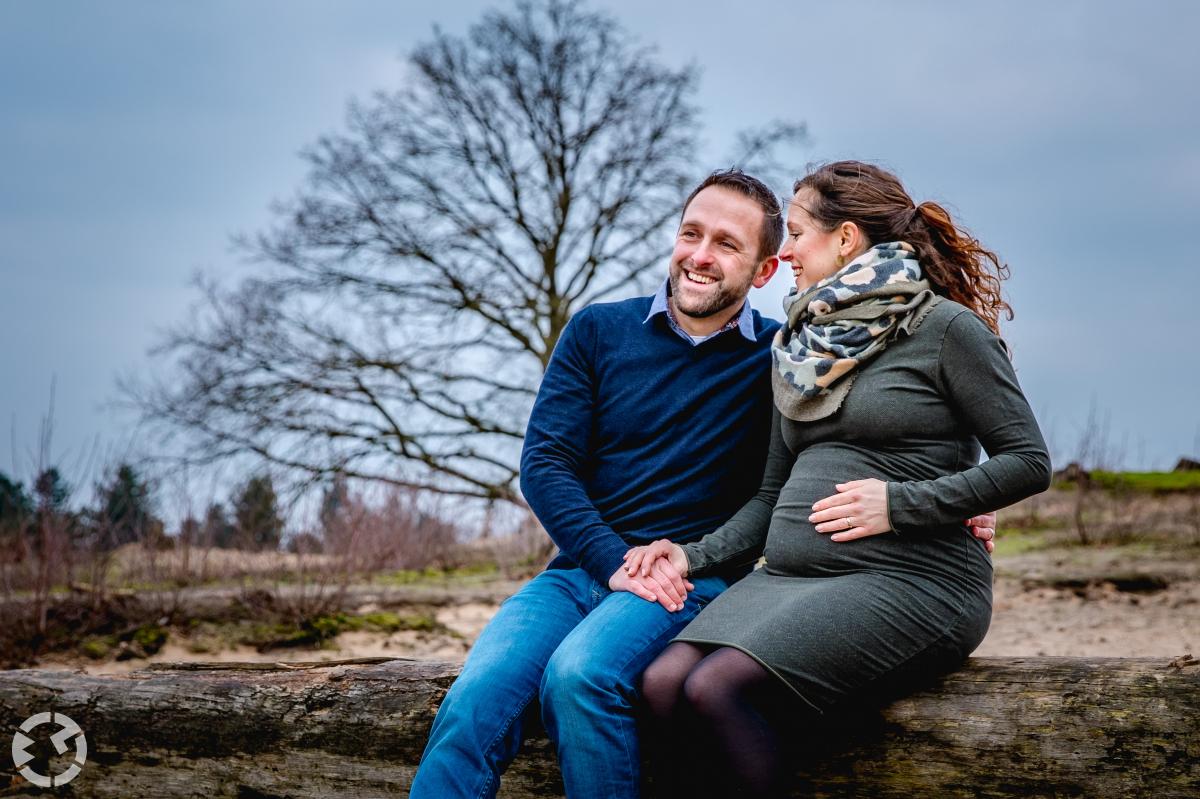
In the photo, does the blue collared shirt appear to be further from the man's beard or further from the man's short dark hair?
the man's short dark hair

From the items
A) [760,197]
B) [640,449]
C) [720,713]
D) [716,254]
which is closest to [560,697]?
[720,713]

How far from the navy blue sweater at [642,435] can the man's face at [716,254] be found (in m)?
0.12

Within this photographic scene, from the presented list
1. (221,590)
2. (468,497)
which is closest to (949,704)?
(221,590)

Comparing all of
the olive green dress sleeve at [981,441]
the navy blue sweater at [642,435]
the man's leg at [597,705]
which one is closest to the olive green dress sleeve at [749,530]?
the navy blue sweater at [642,435]

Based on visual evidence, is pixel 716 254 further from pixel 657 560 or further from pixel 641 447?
pixel 657 560

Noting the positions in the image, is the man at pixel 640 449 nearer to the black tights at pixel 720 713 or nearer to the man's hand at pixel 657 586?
the man's hand at pixel 657 586

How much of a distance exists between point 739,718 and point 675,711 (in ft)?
0.64

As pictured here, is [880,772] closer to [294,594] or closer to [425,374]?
[294,594]

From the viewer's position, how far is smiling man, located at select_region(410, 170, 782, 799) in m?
2.62

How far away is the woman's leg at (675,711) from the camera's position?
2.38 metres

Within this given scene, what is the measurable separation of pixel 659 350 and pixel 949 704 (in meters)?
1.28

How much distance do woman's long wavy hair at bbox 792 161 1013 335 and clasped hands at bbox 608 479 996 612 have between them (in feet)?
2.01

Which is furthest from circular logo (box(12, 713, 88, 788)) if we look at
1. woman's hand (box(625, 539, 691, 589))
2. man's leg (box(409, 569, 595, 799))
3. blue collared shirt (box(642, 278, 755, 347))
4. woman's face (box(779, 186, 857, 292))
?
woman's face (box(779, 186, 857, 292))

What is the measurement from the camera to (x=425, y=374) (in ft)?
44.0
